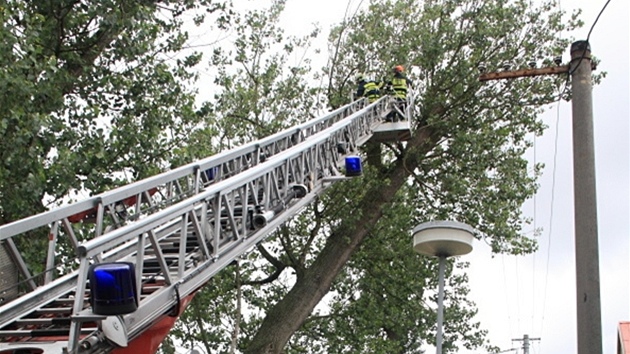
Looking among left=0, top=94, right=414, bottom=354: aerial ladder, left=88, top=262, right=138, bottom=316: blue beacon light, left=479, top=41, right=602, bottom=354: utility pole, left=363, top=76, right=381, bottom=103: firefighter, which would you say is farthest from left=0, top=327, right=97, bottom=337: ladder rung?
left=363, top=76, right=381, bottom=103: firefighter

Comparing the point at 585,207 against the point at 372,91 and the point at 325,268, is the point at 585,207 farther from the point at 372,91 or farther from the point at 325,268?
the point at 372,91

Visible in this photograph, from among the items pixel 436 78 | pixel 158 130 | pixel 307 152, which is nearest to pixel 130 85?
pixel 158 130

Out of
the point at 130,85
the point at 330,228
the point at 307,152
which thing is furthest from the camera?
the point at 330,228

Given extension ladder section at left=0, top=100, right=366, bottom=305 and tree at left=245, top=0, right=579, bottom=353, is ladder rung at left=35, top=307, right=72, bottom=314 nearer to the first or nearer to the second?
extension ladder section at left=0, top=100, right=366, bottom=305

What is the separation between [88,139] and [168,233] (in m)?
4.11

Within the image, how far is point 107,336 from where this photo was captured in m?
4.70

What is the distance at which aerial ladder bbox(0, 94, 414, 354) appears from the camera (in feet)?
15.0

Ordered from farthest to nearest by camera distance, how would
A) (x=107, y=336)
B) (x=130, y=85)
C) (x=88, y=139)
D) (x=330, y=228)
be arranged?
(x=330, y=228), (x=130, y=85), (x=88, y=139), (x=107, y=336)

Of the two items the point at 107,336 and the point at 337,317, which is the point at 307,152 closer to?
the point at 107,336

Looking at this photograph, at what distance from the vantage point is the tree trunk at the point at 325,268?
11.5 metres

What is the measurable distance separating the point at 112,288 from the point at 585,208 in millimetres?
3569

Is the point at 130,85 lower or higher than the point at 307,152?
higher

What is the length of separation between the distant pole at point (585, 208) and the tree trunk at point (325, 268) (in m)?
6.46

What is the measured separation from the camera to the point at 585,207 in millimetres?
5805
